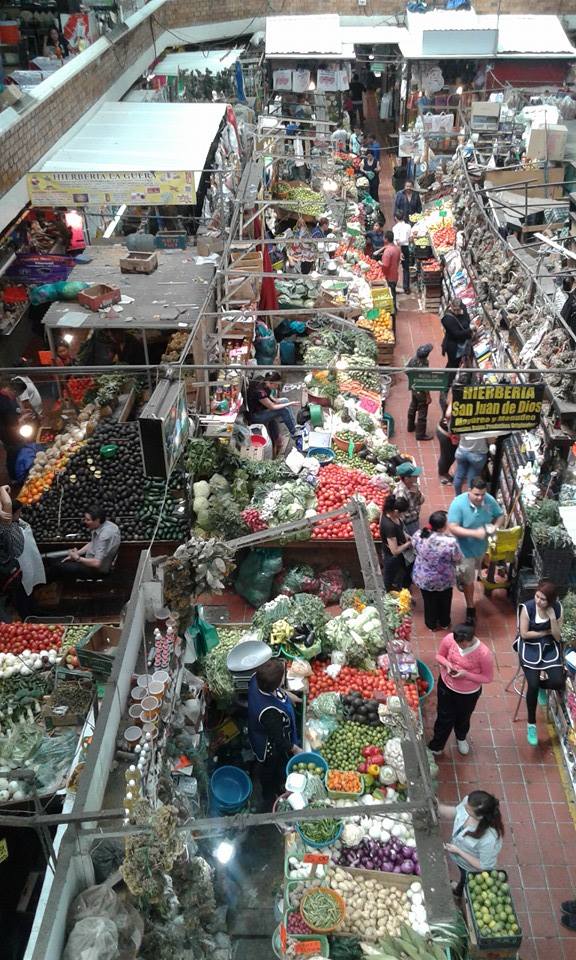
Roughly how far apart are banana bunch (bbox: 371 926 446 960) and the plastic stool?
7.04 m

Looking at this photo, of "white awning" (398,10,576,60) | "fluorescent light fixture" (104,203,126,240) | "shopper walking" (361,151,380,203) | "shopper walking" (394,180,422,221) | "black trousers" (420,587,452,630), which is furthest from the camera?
"white awning" (398,10,576,60)

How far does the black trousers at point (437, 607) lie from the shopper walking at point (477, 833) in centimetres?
271

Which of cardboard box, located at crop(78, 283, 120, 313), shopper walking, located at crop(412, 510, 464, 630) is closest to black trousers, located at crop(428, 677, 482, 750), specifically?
shopper walking, located at crop(412, 510, 464, 630)

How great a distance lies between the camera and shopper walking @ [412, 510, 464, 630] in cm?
738

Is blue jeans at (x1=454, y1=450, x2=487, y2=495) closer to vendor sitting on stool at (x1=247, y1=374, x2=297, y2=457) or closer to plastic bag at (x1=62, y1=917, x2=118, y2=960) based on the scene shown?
vendor sitting on stool at (x1=247, y1=374, x2=297, y2=457)

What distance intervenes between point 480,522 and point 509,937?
380cm

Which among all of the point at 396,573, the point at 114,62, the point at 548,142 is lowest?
the point at 396,573

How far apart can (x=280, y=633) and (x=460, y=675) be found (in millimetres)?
1544

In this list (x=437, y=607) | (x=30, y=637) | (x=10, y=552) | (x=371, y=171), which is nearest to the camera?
(x=30, y=637)

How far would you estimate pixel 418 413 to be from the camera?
445 inches

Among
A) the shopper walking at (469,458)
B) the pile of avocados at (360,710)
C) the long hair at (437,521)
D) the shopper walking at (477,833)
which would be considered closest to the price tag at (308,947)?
the shopper walking at (477,833)

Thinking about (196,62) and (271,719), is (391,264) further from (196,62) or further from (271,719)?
(196,62)

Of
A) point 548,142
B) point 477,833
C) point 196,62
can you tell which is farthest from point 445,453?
point 196,62

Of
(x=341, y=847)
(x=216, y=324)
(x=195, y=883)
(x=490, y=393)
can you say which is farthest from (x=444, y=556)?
(x=216, y=324)
